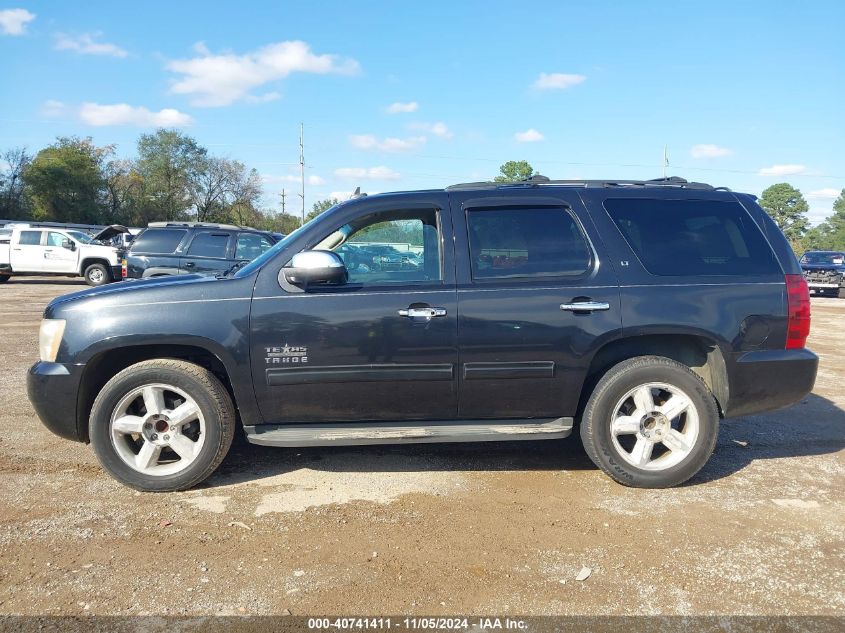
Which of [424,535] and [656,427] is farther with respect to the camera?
[656,427]

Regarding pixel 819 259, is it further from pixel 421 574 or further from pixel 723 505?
pixel 421 574

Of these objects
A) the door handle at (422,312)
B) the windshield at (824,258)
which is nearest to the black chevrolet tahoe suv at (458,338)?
the door handle at (422,312)

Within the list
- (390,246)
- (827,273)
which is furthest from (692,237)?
(827,273)

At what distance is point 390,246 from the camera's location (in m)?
3.85

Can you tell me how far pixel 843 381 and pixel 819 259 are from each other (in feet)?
63.1

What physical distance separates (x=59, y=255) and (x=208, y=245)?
36.0 ft

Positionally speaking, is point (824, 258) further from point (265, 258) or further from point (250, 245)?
point (265, 258)

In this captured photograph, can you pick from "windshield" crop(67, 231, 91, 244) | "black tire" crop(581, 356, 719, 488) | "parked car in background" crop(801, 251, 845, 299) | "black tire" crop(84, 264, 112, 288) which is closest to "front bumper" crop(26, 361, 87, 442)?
"black tire" crop(581, 356, 719, 488)

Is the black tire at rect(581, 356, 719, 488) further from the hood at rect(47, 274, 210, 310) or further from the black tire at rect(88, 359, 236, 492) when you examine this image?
the hood at rect(47, 274, 210, 310)

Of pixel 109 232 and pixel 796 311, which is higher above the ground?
pixel 109 232

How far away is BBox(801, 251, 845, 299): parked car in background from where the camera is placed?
21.4 metres

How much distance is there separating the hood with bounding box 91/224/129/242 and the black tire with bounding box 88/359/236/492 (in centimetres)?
1613

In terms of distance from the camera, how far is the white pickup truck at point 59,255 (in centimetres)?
1895

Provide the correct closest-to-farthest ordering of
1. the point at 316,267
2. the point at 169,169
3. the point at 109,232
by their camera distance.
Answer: the point at 316,267 → the point at 109,232 → the point at 169,169
